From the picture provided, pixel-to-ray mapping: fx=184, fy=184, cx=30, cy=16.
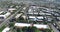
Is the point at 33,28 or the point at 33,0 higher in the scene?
the point at 33,28

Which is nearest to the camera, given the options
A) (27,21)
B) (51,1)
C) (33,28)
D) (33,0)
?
(33,28)

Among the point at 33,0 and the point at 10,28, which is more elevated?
the point at 10,28

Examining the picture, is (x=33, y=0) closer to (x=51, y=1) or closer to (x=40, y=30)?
(x=51, y=1)

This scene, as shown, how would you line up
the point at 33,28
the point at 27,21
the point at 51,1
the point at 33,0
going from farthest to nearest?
1. the point at 33,0
2. the point at 51,1
3. the point at 27,21
4. the point at 33,28

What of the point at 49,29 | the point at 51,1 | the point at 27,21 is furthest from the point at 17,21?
the point at 51,1

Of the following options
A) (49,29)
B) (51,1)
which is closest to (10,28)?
(49,29)

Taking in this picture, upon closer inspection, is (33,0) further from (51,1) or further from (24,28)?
(24,28)

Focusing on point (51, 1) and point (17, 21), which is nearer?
point (17, 21)

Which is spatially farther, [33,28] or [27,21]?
[27,21]
